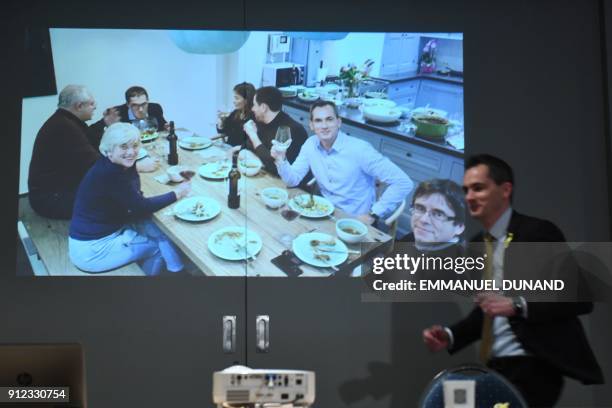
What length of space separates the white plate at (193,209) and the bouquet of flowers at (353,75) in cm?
97

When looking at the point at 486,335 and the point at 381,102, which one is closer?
the point at 486,335

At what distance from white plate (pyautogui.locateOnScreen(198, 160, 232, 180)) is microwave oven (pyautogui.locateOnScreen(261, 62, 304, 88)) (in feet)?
1.63

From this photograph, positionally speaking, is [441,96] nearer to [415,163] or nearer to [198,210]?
[415,163]

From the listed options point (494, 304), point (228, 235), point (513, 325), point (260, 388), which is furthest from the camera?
point (228, 235)

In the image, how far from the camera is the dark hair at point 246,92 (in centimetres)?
423

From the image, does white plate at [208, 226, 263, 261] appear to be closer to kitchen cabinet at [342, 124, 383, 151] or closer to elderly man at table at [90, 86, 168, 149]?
elderly man at table at [90, 86, 168, 149]

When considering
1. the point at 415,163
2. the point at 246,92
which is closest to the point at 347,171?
the point at 415,163

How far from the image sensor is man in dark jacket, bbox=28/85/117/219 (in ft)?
13.6

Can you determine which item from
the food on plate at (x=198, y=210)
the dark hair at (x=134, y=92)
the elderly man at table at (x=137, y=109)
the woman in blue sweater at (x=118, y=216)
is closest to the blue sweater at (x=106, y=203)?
the woman in blue sweater at (x=118, y=216)

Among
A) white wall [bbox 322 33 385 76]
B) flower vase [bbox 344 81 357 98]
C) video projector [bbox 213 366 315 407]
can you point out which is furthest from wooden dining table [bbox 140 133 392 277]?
video projector [bbox 213 366 315 407]

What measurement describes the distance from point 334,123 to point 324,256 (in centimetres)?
74

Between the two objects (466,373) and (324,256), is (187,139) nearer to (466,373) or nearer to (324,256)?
(324,256)

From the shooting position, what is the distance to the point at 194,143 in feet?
13.9

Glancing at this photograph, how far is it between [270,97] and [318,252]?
902 mm
